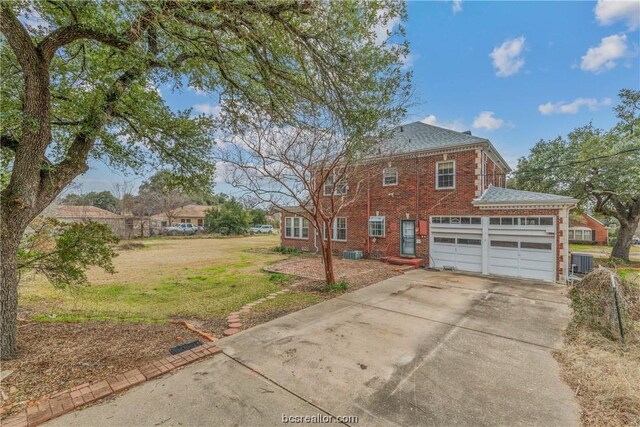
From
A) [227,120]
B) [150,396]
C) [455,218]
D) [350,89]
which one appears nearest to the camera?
[150,396]

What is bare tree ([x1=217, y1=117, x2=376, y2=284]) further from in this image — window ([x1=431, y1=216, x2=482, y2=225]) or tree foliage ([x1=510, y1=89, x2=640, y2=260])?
tree foliage ([x1=510, y1=89, x2=640, y2=260])

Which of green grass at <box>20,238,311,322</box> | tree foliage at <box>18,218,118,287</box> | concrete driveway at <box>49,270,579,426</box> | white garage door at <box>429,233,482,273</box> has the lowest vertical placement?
green grass at <box>20,238,311,322</box>

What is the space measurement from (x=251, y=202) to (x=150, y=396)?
6.04 meters

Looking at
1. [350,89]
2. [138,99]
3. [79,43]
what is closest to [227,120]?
[138,99]

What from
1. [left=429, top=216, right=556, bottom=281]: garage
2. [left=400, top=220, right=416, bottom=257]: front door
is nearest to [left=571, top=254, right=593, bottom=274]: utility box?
[left=429, top=216, right=556, bottom=281]: garage

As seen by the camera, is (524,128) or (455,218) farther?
(524,128)

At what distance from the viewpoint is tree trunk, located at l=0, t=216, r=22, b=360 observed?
3430mm

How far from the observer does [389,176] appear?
13.5 meters

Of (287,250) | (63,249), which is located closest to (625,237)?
(287,250)

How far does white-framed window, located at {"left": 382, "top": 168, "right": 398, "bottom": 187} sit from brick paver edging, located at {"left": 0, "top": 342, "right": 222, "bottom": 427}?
37.6ft

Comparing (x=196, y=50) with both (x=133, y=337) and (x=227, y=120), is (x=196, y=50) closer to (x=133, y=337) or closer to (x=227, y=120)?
(x=227, y=120)

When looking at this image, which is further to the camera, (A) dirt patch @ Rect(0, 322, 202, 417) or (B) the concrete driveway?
(A) dirt patch @ Rect(0, 322, 202, 417)

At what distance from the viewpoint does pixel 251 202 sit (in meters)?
8.56

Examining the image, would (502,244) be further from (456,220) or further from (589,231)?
(589,231)
